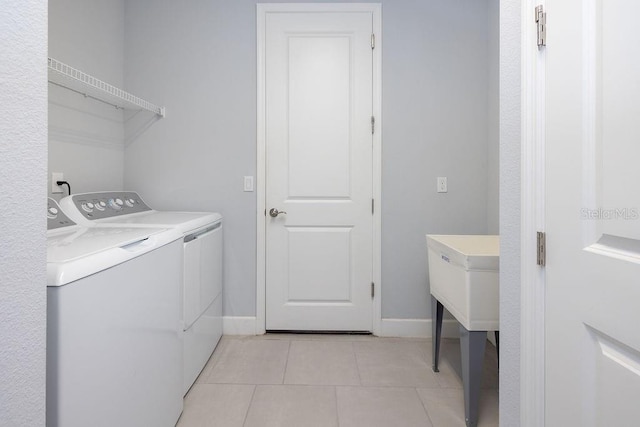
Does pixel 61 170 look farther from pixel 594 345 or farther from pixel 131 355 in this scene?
pixel 594 345

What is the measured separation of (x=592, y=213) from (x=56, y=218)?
1903 mm

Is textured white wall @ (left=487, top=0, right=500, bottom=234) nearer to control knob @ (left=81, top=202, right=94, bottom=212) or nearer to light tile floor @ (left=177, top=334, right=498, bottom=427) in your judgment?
light tile floor @ (left=177, top=334, right=498, bottom=427)

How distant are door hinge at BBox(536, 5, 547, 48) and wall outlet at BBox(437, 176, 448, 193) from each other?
1.53m

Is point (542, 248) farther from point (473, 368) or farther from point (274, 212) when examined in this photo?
point (274, 212)

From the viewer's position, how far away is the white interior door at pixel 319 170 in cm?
235

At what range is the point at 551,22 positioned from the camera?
0.84 meters

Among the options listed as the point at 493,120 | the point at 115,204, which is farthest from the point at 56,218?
the point at 493,120

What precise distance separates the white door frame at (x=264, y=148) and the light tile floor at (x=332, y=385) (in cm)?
28

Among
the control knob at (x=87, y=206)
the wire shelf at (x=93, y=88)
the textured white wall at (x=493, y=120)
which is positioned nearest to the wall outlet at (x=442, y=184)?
the textured white wall at (x=493, y=120)

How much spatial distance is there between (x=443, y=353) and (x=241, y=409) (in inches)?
52.0

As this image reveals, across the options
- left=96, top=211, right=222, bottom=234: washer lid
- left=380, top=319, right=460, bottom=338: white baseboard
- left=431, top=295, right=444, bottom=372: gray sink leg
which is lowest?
left=380, top=319, right=460, bottom=338: white baseboard

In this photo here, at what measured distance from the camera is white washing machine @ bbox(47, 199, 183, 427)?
0.80m

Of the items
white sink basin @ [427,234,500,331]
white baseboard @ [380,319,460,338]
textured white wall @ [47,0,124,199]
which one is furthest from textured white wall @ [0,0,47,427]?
white baseboard @ [380,319,460,338]

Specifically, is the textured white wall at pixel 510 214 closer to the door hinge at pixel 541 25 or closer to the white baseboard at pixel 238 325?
the door hinge at pixel 541 25
